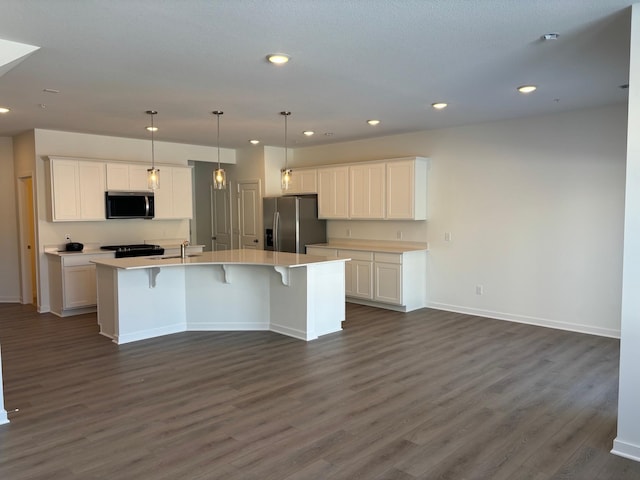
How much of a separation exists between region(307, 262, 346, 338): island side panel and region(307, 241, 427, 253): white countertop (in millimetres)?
1354

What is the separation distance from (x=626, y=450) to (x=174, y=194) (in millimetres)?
6676

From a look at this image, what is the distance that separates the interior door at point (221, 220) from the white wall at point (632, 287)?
7271mm

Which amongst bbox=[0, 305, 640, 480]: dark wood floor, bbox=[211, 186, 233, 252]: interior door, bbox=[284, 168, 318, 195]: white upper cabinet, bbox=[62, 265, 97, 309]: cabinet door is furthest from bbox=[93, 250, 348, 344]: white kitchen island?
bbox=[211, 186, 233, 252]: interior door

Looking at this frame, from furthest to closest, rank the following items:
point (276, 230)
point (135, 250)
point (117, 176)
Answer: point (276, 230), point (117, 176), point (135, 250)

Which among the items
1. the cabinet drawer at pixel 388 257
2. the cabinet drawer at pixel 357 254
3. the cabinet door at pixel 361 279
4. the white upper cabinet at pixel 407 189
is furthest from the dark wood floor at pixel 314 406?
the white upper cabinet at pixel 407 189

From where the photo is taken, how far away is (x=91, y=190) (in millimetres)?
6715

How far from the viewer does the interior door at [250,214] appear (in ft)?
27.8

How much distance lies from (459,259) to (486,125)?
1.83 metres

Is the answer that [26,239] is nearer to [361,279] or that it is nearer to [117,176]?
[117,176]

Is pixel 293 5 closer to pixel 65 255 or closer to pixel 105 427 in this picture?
pixel 105 427

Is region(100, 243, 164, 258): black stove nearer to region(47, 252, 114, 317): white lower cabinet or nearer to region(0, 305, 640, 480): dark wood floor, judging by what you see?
region(47, 252, 114, 317): white lower cabinet

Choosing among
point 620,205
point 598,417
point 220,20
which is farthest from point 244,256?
point 620,205

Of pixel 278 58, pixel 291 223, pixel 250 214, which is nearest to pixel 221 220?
pixel 250 214

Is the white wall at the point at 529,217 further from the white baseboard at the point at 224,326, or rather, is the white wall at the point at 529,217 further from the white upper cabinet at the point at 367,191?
the white baseboard at the point at 224,326
